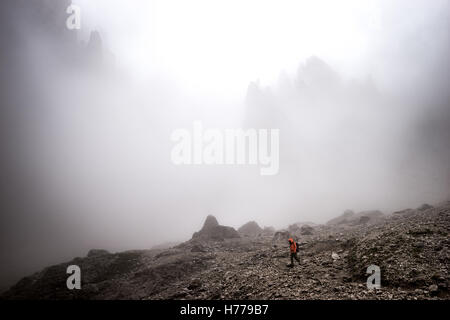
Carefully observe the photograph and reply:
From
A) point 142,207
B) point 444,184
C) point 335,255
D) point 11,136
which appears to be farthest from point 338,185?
point 11,136

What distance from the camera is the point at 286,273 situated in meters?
18.1

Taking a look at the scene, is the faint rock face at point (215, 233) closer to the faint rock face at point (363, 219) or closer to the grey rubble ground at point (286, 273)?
the grey rubble ground at point (286, 273)

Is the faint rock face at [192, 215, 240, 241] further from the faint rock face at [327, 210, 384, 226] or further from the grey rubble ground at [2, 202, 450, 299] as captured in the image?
the faint rock face at [327, 210, 384, 226]

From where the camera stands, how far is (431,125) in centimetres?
12838

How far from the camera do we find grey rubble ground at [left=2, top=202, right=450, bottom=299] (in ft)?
43.4

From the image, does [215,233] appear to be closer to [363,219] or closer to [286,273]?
[286,273]

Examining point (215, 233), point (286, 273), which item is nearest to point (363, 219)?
point (215, 233)

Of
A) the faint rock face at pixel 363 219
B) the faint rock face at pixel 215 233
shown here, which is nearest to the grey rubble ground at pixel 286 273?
Answer: the faint rock face at pixel 215 233

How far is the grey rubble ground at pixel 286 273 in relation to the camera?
43.4ft

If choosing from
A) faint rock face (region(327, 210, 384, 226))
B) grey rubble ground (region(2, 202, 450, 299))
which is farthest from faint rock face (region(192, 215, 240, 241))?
faint rock face (region(327, 210, 384, 226))

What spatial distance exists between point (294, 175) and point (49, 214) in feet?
701

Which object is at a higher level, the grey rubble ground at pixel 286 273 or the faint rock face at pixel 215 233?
the grey rubble ground at pixel 286 273

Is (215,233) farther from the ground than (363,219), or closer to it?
closer to it
